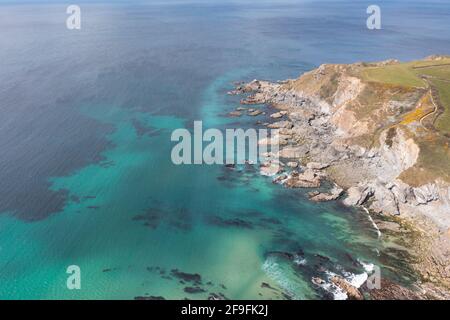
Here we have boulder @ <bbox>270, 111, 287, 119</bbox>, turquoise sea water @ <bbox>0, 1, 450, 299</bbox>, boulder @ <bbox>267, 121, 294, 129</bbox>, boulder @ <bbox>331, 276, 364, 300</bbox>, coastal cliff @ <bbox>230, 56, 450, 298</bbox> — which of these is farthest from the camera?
boulder @ <bbox>270, 111, 287, 119</bbox>

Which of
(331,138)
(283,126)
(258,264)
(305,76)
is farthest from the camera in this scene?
(305,76)

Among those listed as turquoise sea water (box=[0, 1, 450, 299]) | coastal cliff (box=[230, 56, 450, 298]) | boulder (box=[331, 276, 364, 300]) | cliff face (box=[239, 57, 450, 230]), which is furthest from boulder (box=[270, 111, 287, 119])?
boulder (box=[331, 276, 364, 300])

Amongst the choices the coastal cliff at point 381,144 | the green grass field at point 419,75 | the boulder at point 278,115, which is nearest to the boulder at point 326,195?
the coastal cliff at point 381,144

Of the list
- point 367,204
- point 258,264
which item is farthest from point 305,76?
point 258,264

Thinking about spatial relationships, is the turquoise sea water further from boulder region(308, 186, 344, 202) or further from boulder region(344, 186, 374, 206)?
boulder region(344, 186, 374, 206)

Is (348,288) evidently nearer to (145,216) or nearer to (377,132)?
(145,216)

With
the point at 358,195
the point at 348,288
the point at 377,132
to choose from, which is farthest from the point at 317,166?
the point at 348,288
